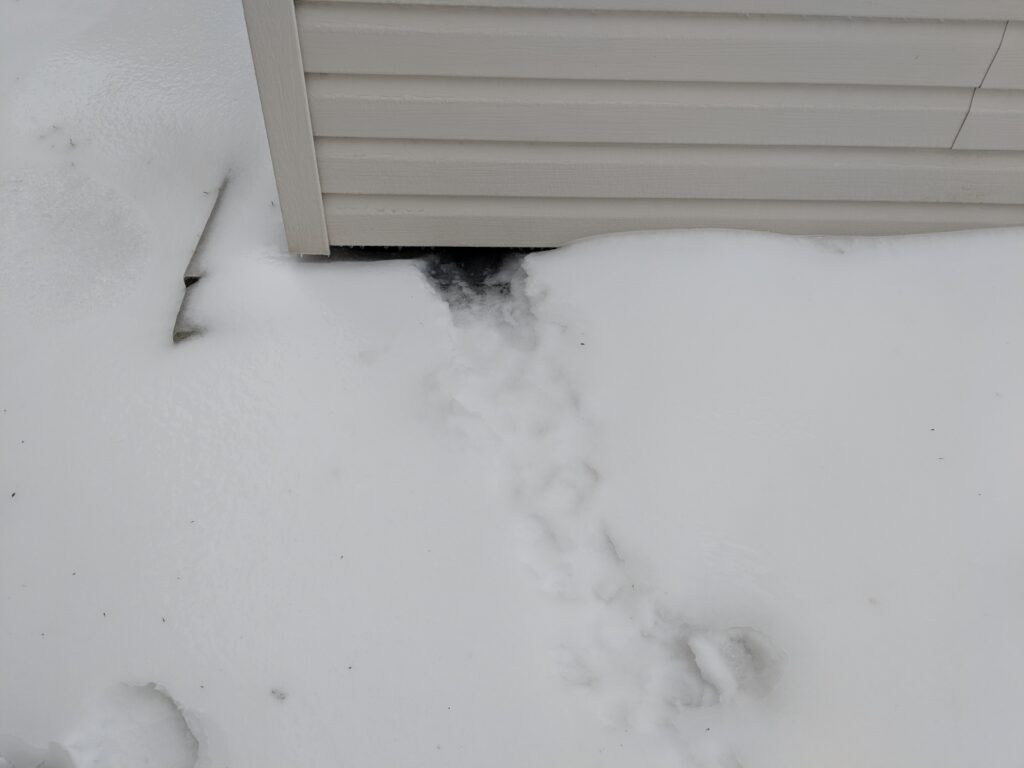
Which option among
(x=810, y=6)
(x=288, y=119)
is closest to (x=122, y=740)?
(x=288, y=119)

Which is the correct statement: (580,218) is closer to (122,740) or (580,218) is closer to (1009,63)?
(1009,63)

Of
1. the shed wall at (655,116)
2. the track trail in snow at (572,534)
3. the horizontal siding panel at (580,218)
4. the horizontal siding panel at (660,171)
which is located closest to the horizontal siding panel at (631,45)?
the shed wall at (655,116)

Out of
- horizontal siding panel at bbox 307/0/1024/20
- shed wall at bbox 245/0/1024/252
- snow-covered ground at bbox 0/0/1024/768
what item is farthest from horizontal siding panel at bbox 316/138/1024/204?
horizontal siding panel at bbox 307/0/1024/20

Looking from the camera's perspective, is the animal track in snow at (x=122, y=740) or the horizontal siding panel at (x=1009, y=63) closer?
the animal track in snow at (x=122, y=740)

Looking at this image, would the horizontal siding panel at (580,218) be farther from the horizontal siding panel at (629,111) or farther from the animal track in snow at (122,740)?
the animal track in snow at (122,740)

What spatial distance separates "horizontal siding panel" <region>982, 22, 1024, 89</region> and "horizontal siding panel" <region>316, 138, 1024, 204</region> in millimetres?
164

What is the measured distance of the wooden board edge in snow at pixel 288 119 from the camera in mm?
1405

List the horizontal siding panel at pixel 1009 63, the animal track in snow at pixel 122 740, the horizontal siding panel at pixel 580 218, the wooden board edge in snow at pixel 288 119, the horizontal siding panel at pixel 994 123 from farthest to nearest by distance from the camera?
the horizontal siding panel at pixel 580 218
the horizontal siding panel at pixel 994 123
the horizontal siding panel at pixel 1009 63
the wooden board edge in snow at pixel 288 119
the animal track in snow at pixel 122 740

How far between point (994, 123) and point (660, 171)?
0.67 m

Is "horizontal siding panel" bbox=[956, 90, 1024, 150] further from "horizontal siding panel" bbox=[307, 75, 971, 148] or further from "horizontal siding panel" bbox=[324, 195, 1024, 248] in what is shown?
"horizontal siding panel" bbox=[324, 195, 1024, 248]

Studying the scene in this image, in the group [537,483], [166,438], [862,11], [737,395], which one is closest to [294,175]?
[166,438]

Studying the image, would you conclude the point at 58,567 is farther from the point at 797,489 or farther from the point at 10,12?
the point at 10,12

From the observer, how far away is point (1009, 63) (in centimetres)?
155

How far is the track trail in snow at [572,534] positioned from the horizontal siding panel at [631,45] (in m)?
0.47
